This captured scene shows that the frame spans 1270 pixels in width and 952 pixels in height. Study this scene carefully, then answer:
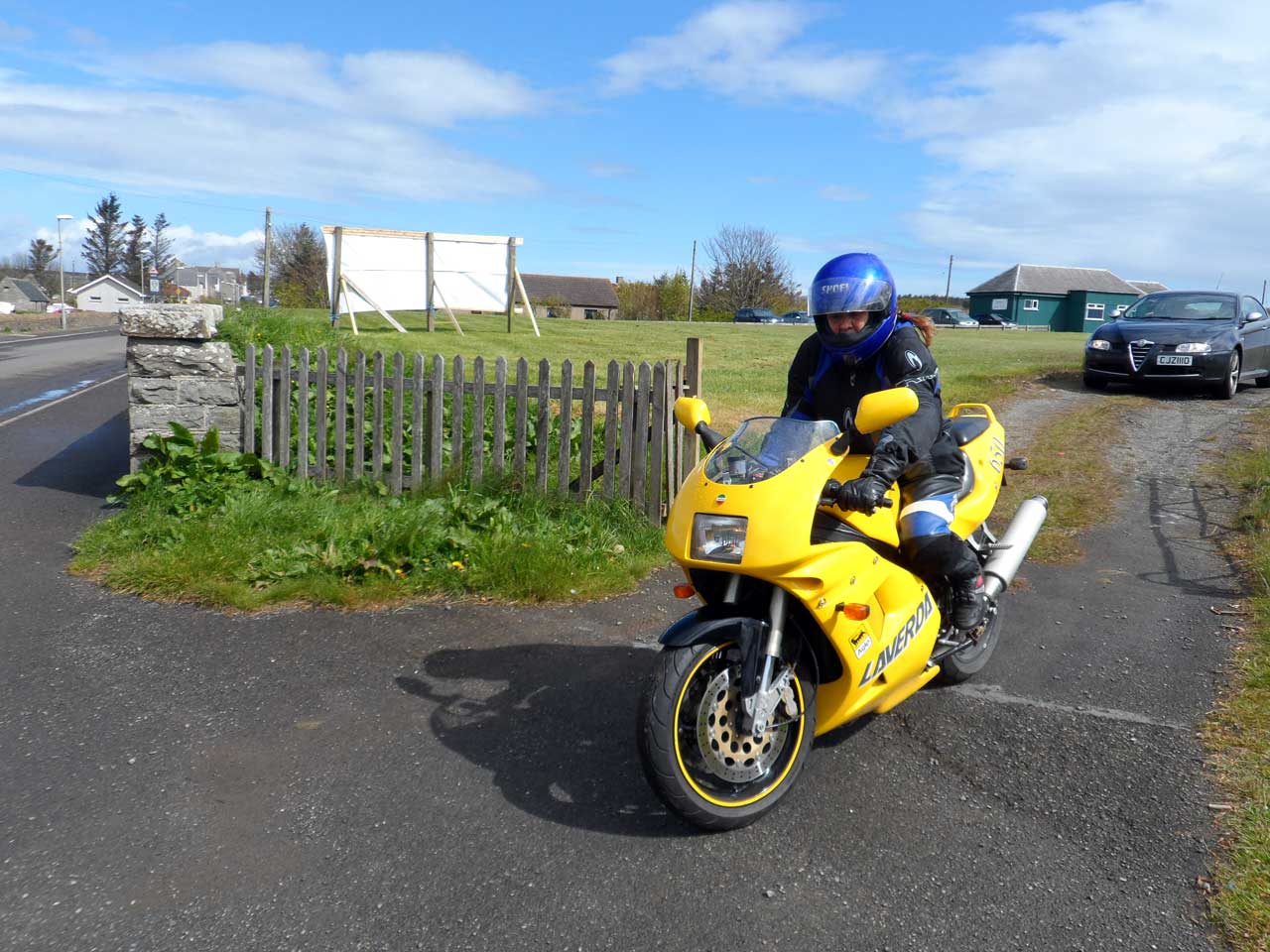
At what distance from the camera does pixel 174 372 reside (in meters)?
7.87

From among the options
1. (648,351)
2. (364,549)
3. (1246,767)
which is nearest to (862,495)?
(1246,767)

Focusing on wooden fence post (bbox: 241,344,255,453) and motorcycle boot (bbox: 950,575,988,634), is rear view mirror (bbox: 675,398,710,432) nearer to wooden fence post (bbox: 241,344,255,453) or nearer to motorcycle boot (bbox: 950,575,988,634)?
motorcycle boot (bbox: 950,575,988,634)

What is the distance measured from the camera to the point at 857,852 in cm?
338

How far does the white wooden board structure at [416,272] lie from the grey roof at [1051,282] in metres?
60.4

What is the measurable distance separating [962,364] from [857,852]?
16636 millimetres

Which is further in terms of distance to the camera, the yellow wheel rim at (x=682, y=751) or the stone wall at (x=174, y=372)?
the stone wall at (x=174, y=372)

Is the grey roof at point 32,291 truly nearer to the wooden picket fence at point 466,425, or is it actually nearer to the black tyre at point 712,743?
the wooden picket fence at point 466,425

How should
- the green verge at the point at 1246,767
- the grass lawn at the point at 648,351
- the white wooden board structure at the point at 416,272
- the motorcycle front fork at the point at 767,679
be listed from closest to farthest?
the green verge at the point at 1246,767, the motorcycle front fork at the point at 767,679, the grass lawn at the point at 648,351, the white wooden board structure at the point at 416,272

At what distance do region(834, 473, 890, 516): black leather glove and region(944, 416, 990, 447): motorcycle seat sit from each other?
123cm

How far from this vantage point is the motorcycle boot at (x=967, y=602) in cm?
419

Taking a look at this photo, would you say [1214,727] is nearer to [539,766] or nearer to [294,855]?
[539,766]

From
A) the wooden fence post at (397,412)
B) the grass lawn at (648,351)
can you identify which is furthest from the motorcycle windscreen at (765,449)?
the grass lawn at (648,351)

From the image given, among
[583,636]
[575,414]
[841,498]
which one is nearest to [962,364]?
[575,414]

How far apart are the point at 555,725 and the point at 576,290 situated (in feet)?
304
